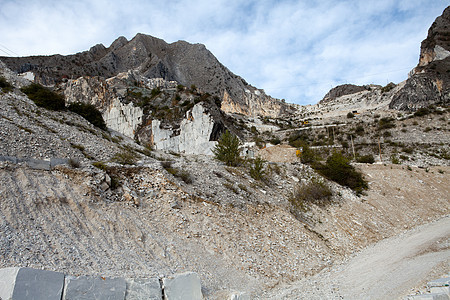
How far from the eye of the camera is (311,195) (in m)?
15.9

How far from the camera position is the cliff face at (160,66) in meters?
83.9

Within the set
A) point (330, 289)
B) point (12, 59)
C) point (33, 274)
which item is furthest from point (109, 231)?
point (12, 59)

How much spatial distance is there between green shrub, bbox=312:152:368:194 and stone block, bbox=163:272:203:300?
15952 millimetres

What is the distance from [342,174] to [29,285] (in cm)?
1952

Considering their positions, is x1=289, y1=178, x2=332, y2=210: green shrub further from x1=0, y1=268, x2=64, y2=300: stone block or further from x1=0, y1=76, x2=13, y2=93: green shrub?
x1=0, y1=76, x2=13, y2=93: green shrub

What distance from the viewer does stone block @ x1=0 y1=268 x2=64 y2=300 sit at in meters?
4.02

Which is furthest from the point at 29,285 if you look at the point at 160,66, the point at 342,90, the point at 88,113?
the point at 342,90

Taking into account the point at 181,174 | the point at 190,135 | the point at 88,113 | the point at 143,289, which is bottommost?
the point at 143,289

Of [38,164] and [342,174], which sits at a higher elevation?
[38,164]

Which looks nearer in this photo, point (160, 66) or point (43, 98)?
point (43, 98)

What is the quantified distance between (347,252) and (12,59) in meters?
105

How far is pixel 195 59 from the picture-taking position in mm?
104000

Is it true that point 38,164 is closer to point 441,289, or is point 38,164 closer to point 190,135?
point 441,289

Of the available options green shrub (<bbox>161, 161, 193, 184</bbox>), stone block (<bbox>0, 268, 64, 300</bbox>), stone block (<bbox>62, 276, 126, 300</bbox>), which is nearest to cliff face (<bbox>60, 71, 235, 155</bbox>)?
green shrub (<bbox>161, 161, 193, 184</bbox>)
